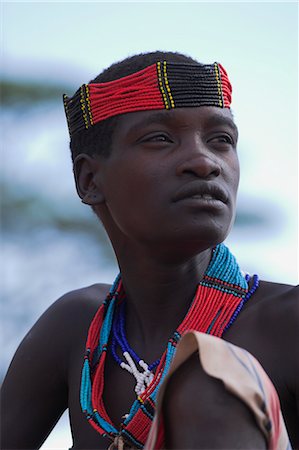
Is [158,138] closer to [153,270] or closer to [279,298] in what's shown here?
[153,270]

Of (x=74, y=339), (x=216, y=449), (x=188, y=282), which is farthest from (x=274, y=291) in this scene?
(x=216, y=449)

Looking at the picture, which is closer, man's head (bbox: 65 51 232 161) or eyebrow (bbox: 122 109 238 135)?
eyebrow (bbox: 122 109 238 135)

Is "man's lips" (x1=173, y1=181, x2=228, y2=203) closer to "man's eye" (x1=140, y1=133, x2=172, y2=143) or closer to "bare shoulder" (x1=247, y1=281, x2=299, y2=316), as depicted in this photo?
Answer: "man's eye" (x1=140, y1=133, x2=172, y2=143)

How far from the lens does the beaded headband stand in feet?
10.7

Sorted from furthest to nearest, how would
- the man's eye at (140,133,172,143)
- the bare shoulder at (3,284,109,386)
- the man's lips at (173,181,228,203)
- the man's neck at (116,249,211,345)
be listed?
1. the bare shoulder at (3,284,109,386)
2. the man's neck at (116,249,211,345)
3. the man's eye at (140,133,172,143)
4. the man's lips at (173,181,228,203)

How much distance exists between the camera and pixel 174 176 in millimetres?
3113

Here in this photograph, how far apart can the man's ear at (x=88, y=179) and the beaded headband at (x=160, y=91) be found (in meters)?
0.14

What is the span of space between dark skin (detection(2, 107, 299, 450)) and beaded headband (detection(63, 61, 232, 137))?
0.04 meters

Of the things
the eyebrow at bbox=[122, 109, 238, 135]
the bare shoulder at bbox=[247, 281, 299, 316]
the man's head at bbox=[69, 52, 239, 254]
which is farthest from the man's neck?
the eyebrow at bbox=[122, 109, 238, 135]

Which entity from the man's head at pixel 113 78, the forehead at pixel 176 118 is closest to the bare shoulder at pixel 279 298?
the forehead at pixel 176 118

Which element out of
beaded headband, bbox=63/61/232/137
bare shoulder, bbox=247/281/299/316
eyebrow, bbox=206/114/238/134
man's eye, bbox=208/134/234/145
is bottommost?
bare shoulder, bbox=247/281/299/316

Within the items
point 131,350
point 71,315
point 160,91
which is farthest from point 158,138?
point 71,315

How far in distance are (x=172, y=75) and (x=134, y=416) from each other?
1.16 meters

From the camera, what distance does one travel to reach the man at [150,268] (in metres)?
3.11
